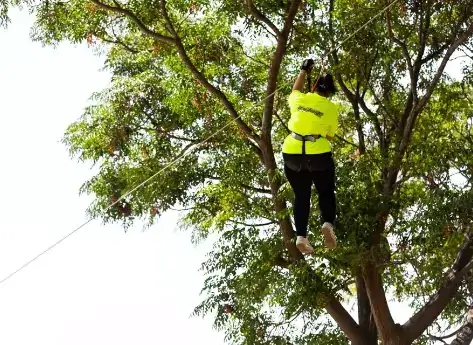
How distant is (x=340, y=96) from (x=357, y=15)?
194cm

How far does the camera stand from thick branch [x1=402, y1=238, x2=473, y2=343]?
7.70 m

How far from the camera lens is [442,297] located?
7719mm

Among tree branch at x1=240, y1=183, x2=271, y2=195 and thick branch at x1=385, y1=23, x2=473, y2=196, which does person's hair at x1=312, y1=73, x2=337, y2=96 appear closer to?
thick branch at x1=385, y1=23, x2=473, y2=196

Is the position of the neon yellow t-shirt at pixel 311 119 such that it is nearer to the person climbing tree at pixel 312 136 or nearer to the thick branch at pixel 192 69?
the person climbing tree at pixel 312 136

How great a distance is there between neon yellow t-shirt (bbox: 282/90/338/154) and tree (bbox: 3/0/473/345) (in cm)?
208

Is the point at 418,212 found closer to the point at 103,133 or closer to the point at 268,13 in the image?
the point at 268,13

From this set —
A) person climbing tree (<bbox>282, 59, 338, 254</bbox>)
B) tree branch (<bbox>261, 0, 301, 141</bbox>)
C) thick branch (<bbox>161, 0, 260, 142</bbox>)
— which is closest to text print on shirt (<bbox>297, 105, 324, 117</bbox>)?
person climbing tree (<bbox>282, 59, 338, 254</bbox>)

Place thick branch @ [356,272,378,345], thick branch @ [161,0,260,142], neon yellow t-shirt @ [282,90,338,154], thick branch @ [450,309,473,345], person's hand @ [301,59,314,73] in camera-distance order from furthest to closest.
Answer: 1. thick branch @ [356,272,378,345]
2. thick branch @ [450,309,473,345]
3. thick branch @ [161,0,260,142]
4. neon yellow t-shirt @ [282,90,338,154]
5. person's hand @ [301,59,314,73]

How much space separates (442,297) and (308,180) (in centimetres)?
358

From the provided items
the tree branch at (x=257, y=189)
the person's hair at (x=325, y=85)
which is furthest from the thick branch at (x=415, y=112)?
the person's hair at (x=325, y=85)

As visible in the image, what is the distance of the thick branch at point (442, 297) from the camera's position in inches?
303

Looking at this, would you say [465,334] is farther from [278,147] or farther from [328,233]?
[328,233]

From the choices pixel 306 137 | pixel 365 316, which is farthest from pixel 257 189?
pixel 306 137

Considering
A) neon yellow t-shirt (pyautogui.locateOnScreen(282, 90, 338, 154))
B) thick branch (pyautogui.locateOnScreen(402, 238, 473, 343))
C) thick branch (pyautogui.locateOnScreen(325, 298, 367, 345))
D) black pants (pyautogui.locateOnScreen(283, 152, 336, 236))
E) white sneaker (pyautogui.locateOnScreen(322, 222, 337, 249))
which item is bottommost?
white sneaker (pyautogui.locateOnScreen(322, 222, 337, 249))
